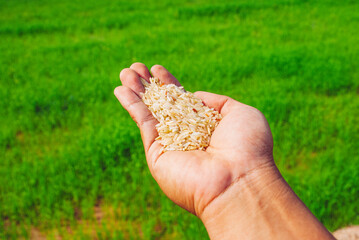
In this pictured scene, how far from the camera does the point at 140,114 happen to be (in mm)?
2447

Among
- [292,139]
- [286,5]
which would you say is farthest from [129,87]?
[286,5]

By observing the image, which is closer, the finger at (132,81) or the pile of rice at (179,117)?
the pile of rice at (179,117)

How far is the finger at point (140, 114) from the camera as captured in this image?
7.70 feet

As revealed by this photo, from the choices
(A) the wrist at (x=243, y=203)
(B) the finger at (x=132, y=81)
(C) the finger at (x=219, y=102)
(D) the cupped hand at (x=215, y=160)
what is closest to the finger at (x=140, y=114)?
(D) the cupped hand at (x=215, y=160)

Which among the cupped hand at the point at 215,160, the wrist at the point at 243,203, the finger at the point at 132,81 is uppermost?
the finger at the point at 132,81

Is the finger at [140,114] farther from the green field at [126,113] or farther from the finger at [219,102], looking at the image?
the green field at [126,113]

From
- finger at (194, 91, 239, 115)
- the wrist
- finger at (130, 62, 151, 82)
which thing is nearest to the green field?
finger at (130, 62, 151, 82)

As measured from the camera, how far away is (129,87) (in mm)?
2750

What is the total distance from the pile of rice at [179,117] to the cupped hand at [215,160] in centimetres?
9

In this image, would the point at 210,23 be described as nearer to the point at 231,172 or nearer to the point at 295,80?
the point at 295,80

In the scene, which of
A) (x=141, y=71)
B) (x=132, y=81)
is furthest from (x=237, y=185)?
(x=141, y=71)

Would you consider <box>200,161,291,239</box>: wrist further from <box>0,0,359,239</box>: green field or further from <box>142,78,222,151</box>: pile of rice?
<box>0,0,359,239</box>: green field

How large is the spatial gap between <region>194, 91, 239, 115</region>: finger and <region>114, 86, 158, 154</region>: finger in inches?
22.1

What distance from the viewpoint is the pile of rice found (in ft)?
7.34
